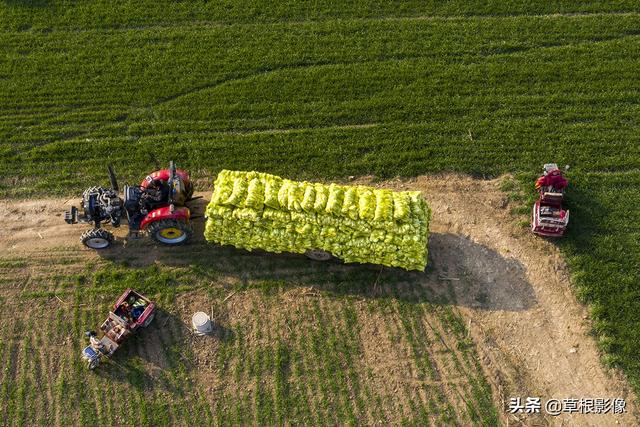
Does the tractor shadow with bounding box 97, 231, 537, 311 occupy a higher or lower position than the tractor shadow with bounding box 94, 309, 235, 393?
higher

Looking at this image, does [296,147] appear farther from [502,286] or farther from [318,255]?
[502,286]

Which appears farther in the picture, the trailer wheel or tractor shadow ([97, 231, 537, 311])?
tractor shadow ([97, 231, 537, 311])

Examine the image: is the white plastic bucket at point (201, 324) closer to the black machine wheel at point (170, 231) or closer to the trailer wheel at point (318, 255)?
the black machine wheel at point (170, 231)

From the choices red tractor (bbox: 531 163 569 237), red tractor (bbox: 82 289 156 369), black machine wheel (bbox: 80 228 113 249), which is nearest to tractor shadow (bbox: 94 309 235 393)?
red tractor (bbox: 82 289 156 369)

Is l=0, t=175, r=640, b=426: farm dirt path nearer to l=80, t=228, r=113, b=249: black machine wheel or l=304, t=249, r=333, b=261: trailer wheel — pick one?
l=80, t=228, r=113, b=249: black machine wheel

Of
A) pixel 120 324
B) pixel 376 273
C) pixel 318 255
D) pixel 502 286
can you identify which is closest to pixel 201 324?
pixel 120 324

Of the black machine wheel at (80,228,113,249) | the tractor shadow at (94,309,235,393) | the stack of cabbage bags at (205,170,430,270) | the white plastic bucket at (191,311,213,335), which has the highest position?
the stack of cabbage bags at (205,170,430,270)

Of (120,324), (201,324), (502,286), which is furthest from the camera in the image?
(502,286)
